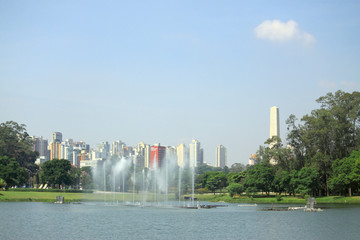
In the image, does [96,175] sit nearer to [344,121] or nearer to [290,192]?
[290,192]

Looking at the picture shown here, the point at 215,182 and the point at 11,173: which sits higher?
the point at 11,173

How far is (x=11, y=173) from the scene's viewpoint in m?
110

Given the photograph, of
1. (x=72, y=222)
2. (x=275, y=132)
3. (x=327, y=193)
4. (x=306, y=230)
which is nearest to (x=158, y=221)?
(x=72, y=222)

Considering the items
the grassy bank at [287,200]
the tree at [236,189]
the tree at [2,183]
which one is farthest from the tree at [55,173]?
the tree at [236,189]

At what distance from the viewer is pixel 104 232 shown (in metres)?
44.8

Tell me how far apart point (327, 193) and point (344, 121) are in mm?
14967

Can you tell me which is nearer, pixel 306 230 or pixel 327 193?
pixel 306 230

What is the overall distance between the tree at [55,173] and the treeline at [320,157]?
146 ft

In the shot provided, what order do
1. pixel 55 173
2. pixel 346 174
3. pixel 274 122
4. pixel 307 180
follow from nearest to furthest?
1. pixel 346 174
2. pixel 307 180
3. pixel 55 173
4. pixel 274 122

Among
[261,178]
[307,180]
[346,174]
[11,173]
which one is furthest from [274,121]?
[11,173]

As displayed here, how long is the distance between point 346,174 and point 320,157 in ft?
27.2

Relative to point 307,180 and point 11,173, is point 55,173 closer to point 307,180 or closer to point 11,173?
point 11,173

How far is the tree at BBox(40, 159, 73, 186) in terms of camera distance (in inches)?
4766

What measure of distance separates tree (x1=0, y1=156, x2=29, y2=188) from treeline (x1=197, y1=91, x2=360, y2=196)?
50483 millimetres
